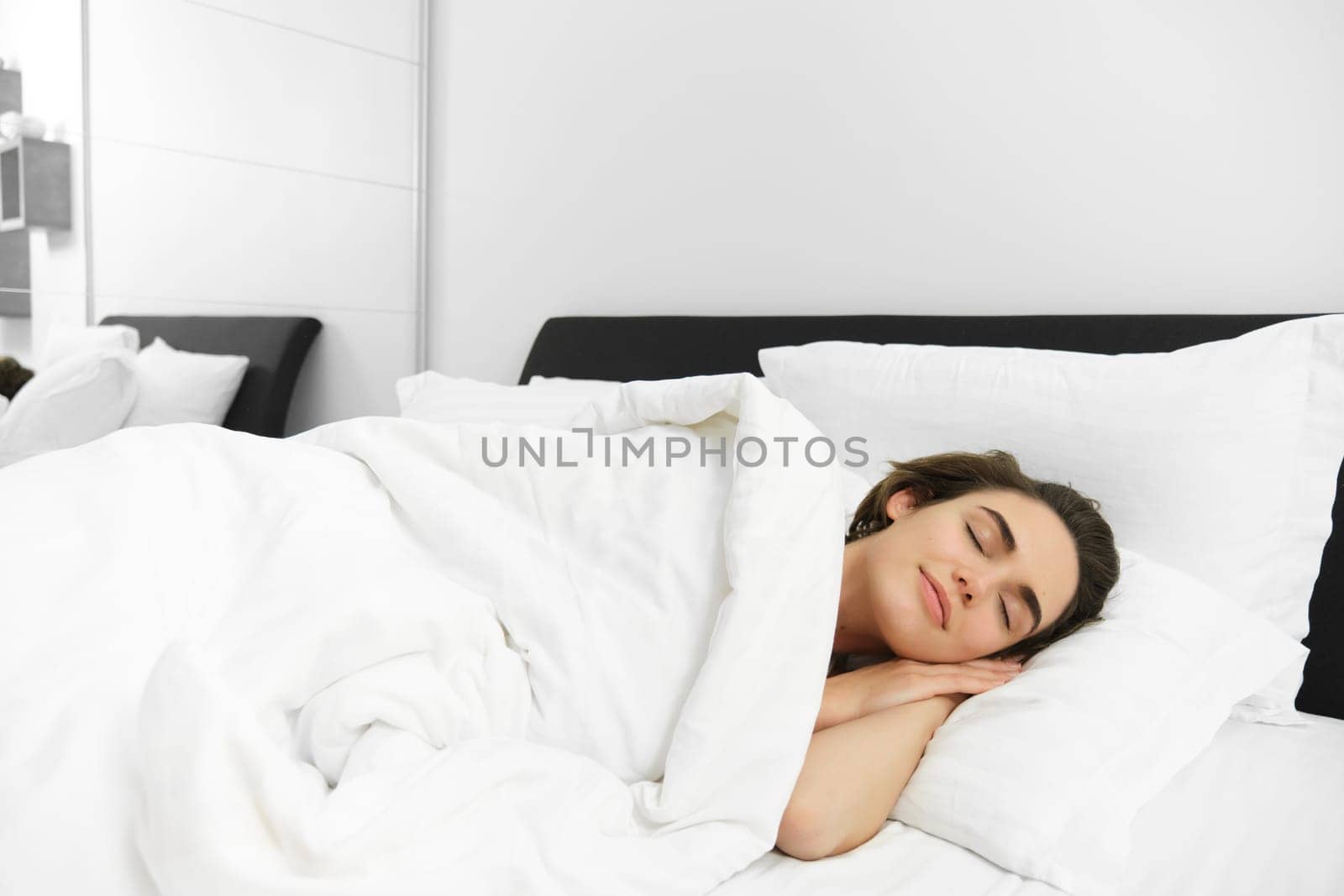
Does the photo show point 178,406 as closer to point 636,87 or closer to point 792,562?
point 636,87

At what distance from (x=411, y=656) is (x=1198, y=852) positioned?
0.79 m

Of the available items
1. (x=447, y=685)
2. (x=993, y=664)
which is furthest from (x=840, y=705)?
(x=447, y=685)

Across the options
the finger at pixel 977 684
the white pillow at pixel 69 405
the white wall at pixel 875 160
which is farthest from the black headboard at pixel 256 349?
the finger at pixel 977 684

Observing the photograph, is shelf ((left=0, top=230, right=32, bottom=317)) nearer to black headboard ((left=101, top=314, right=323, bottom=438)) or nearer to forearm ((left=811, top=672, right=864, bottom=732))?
black headboard ((left=101, top=314, right=323, bottom=438))

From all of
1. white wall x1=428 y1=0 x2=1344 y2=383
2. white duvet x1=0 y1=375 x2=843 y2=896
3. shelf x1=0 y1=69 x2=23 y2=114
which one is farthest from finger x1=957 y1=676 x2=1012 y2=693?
shelf x1=0 y1=69 x2=23 y2=114

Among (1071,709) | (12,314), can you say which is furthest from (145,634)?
(12,314)

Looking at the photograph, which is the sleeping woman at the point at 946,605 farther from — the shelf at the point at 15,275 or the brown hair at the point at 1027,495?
the shelf at the point at 15,275

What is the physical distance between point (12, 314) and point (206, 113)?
2.30 ft

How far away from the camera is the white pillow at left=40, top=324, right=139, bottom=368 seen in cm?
219

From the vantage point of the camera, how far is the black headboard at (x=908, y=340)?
1347mm

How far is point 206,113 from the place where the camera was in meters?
2.45

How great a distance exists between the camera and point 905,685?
1.08 m

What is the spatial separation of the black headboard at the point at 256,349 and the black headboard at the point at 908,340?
0.66m

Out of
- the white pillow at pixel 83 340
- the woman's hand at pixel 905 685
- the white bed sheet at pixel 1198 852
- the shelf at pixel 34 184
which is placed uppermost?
the shelf at pixel 34 184
